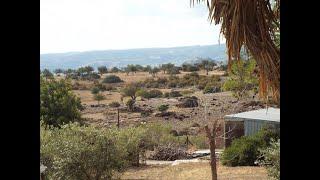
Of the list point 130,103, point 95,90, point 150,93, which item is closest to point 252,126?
point 130,103

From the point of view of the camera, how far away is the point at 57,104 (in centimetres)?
1154

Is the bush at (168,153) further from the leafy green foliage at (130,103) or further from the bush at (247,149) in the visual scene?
the leafy green foliage at (130,103)

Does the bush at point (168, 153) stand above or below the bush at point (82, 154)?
below

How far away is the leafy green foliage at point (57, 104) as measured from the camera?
11.2 m

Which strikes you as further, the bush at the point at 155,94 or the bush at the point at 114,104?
the bush at the point at 155,94

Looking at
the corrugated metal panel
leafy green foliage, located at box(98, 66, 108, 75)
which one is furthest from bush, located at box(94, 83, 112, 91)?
the corrugated metal panel

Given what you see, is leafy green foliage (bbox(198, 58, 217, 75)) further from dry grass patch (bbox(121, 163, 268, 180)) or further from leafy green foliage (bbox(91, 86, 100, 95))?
dry grass patch (bbox(121, 163, 268, 180))

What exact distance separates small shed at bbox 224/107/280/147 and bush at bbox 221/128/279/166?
18.4 inches

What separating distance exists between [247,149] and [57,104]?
16.5 ft

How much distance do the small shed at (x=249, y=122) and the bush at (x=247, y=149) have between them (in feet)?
1.54

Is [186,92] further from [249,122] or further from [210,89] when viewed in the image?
[249,122]

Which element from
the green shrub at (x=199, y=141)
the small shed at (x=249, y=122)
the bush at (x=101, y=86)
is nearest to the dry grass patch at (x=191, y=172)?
the small shed at (x=249, y=122)
